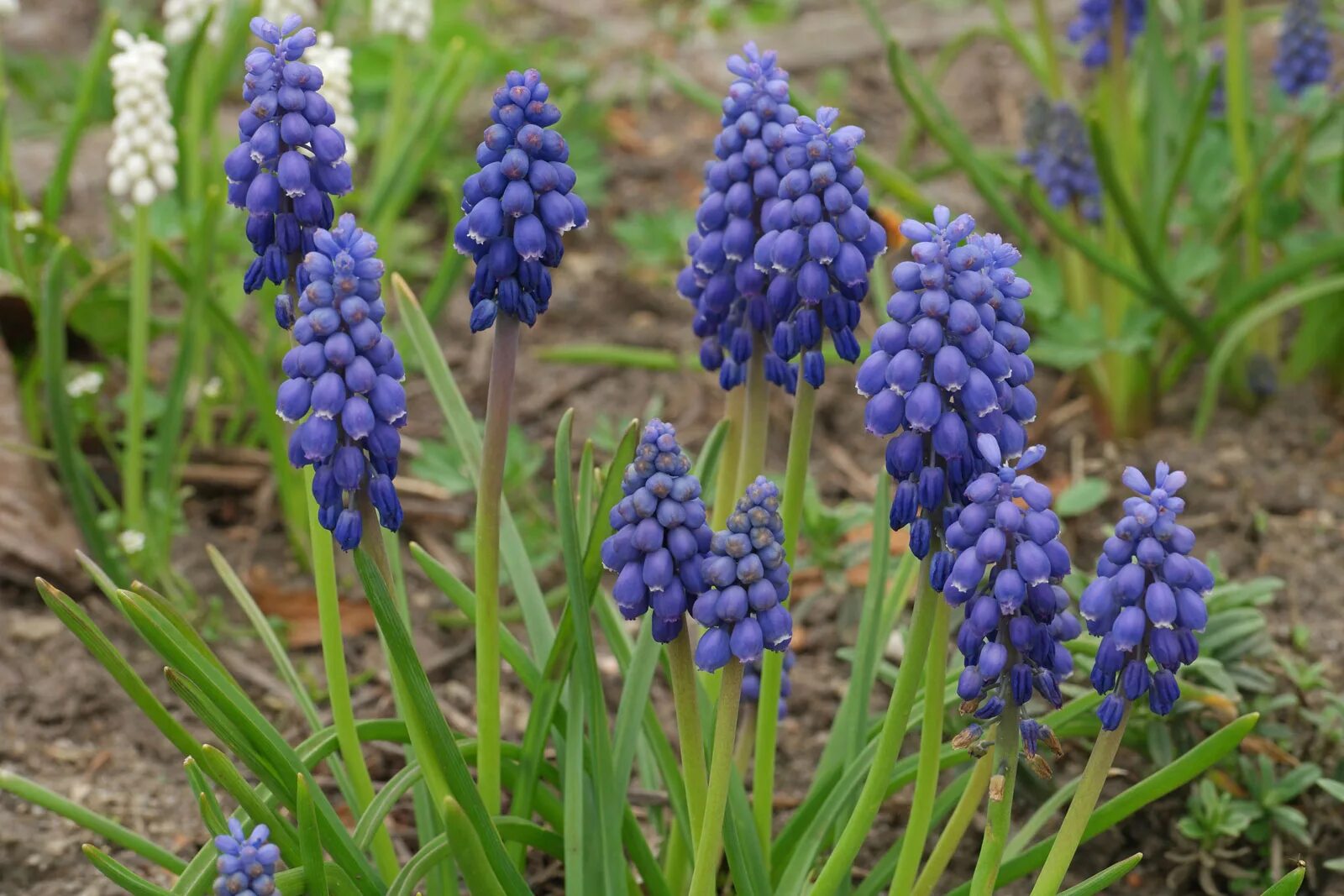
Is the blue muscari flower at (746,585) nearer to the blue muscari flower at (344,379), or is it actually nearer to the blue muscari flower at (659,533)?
the blue muscari flower at (659,533)

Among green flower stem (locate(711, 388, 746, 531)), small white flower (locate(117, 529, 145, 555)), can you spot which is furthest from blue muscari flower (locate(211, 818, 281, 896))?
small white flower (locate(117, 529, 145, 555))

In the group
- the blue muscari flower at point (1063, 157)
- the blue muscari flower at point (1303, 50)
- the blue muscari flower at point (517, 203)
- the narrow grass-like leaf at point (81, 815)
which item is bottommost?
the narrow grass-like leaf at point (81, 815)

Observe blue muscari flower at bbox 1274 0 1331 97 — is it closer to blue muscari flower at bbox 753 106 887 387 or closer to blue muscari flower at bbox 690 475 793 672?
blue muscari flower at bbox 753 106 887 387

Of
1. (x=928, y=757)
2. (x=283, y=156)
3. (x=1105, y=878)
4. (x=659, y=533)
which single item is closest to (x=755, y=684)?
(x=928, y=757)

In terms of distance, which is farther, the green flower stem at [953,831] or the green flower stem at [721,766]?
the green flower stem at [953,831]

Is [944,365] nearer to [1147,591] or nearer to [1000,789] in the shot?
[1147,591]

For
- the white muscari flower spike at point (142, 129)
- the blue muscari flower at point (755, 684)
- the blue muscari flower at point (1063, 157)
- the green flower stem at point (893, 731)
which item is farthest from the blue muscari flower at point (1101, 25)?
the green flower stem at point (893, 731)
